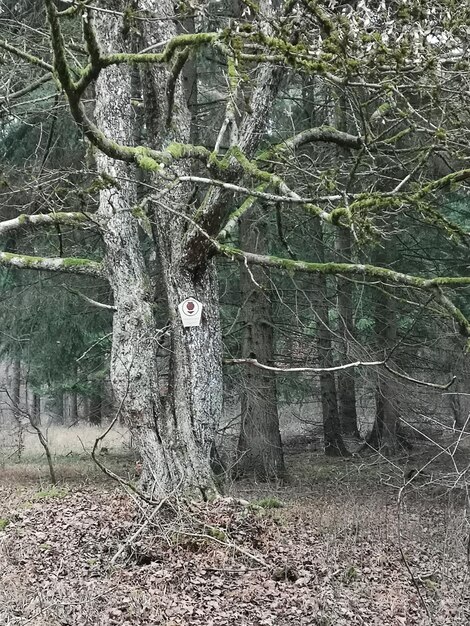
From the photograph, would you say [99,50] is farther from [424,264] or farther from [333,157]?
[424,264]

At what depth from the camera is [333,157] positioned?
11234 mm

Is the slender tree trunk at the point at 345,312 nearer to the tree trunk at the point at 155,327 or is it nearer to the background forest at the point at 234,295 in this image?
the background forest at the point at 234,295

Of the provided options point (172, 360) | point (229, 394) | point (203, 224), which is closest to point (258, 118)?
point (203, 224)

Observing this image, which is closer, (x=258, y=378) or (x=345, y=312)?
(x=258, y=378)

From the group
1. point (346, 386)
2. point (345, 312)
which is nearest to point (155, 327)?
point (345, 312)

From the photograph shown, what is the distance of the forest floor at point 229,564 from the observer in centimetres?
557

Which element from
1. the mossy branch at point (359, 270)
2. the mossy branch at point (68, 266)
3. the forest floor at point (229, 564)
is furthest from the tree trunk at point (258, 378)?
the mossy branch at point (68, 266)

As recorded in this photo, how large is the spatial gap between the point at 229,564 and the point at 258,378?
6.62 metres

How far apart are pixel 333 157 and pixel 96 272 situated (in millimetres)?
4275

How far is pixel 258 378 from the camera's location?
525 inches

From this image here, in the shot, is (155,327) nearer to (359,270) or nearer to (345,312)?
(359,270)

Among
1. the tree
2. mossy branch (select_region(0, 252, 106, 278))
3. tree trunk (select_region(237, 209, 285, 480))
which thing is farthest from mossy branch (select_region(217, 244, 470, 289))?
Result: tree trunk (select_region(237, 209, 285, 480))

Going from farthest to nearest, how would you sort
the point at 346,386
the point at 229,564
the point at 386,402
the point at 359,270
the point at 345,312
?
1. the point at 346,386
2. the point at 345,312
3. the point at 386,402
4. the point at 359,270
5. the point at 229,564

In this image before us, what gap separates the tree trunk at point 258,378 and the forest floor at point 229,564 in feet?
10.4
